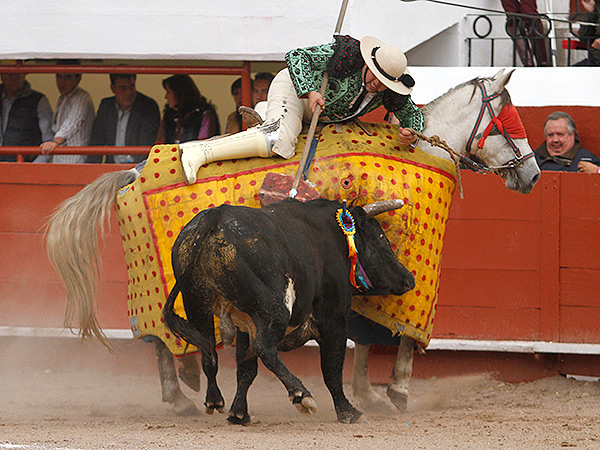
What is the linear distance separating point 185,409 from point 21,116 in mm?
3331

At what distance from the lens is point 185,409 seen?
16.3 feet

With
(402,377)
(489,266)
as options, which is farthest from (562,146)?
(402,377)

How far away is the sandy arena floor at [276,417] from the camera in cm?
383

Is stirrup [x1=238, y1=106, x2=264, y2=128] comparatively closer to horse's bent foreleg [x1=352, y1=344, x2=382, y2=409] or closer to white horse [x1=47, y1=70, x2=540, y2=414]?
white horse [x1=47, y1=70, x2=540, y2=414]

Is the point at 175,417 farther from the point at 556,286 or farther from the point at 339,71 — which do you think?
the point at 556,286

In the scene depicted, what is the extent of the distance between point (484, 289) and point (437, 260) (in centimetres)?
125

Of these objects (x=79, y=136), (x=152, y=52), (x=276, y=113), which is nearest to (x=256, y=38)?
(x=152, y=52)

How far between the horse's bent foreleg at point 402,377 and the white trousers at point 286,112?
4.22 ft

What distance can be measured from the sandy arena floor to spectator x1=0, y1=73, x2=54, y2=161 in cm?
172

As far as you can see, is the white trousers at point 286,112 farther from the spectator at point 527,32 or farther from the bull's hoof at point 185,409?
the spectator at point 527,32

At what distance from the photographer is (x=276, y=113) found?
478 cm

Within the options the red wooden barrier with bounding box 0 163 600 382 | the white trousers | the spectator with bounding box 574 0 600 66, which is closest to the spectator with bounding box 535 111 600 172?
the red wooden barrier with bounding box 0 163 600 382

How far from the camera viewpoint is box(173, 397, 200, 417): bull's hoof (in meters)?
4.94

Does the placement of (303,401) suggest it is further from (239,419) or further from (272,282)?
(239,419)
